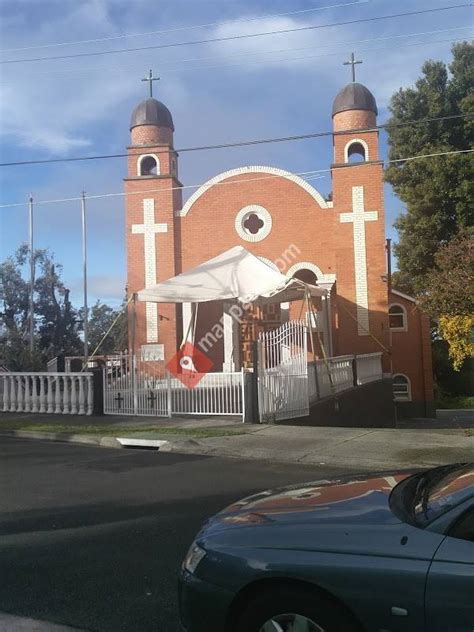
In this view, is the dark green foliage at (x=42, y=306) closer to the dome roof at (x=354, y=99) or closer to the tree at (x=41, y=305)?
the tree at (x=41, y=305)

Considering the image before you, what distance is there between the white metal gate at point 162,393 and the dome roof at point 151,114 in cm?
1169

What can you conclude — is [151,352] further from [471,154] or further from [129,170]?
[471,154]

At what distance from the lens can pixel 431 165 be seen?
2434cm

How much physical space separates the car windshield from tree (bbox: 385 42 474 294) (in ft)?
71.6

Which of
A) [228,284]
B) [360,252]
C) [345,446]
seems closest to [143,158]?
[228,284]

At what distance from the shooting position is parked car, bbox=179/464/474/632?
9.00 feet

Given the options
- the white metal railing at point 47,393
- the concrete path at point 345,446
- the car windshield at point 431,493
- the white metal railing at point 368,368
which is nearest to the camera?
the car windshield at point 431,493

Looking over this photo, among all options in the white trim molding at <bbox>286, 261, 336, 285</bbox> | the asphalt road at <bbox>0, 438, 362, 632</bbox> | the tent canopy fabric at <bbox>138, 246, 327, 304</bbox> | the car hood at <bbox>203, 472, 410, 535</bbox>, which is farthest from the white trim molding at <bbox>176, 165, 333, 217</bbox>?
the car hood at <bbox>203, 472, 410, 535</bbox>

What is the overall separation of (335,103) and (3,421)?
52.8 feet

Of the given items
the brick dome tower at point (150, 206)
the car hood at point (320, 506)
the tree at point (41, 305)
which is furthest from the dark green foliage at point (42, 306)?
the car hood at point (320, 506)

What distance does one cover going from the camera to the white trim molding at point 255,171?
2358 centimetres

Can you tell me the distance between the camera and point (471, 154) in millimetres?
23547

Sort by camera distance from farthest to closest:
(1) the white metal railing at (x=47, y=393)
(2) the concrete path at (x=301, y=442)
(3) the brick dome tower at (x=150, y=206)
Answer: (3) the brick dome tower at (x=150, y=206) → (1) the white metal railing at (x=47, y=393) → (2) the concrete path at (x=301, y=442)

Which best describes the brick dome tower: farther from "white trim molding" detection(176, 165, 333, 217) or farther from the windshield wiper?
the windshield wiper
